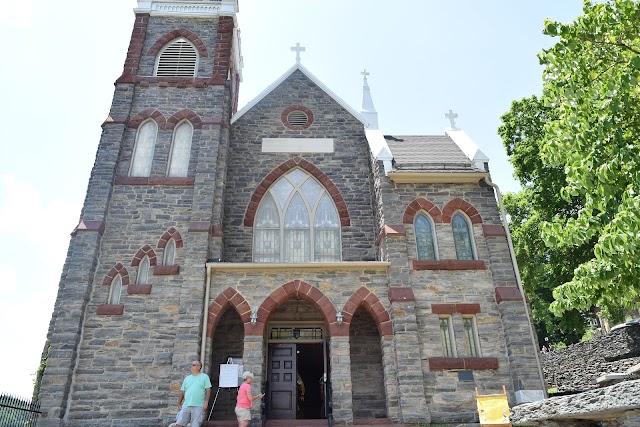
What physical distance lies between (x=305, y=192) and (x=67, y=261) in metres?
6.95

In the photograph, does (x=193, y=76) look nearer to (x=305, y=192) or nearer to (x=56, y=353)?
(x=305, y=192)

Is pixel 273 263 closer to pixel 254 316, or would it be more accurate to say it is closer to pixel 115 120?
pixel 254 316

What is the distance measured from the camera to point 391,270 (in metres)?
13.2

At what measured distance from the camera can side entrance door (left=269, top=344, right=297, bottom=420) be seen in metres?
13.0

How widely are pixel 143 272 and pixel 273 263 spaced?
137 inches

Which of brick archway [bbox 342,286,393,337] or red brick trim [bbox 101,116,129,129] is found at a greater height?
red brick trim [bbox 101,116,129,129]

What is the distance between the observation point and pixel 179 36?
694 inches

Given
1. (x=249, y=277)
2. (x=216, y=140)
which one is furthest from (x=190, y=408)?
(x=216, y=140)

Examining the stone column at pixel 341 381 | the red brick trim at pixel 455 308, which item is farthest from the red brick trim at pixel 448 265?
the stone column at pixel 341 381

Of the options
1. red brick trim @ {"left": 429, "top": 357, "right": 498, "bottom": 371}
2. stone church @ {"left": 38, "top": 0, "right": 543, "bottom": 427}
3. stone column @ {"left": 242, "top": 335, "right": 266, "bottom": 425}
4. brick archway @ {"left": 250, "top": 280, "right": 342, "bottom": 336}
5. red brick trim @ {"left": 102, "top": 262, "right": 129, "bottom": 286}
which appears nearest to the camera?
stone column @ {"left": 242, "top": 335, "right": 266, "bottom": 425}

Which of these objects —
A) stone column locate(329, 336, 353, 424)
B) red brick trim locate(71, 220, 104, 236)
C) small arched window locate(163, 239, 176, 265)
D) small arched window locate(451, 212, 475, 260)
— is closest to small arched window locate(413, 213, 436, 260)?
small arched window locate(451, 212, 475, 260)

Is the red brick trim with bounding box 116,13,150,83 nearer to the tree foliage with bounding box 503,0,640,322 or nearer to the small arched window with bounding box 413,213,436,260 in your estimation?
the small arched window with bounding box 413,213,436,260

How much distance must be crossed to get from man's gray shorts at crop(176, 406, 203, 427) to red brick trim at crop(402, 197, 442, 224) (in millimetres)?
7369

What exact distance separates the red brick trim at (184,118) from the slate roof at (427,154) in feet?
20.3
